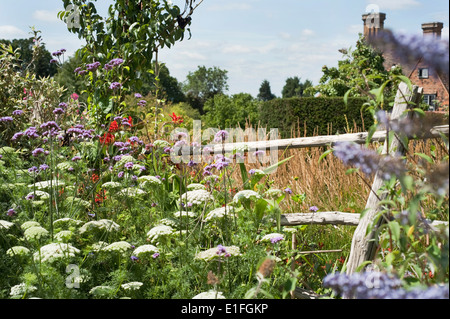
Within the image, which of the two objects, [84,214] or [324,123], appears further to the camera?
[324,123]

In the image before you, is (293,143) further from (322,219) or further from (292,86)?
(292,86)

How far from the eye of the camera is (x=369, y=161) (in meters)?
1.60

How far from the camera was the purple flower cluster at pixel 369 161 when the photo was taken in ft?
5.17

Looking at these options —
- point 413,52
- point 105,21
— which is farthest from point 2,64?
point 413,52

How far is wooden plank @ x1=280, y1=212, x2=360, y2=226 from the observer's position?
3.33 metres

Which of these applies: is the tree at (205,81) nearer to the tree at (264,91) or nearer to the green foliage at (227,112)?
the tree at (264,91)

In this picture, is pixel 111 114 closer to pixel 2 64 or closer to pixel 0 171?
pixel 0 171

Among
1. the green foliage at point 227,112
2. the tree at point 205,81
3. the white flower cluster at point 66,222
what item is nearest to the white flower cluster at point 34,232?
the white flower cluster at point 66,222

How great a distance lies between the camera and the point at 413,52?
1.49 meters

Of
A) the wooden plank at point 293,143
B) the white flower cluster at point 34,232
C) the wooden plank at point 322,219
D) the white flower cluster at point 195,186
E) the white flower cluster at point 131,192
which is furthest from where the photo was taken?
the wooden plank at point 293,143

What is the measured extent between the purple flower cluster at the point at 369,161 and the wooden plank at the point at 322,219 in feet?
5.68

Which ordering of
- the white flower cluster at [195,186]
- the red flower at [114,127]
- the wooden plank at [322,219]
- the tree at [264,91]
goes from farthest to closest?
the tree at [264,91]
the red flower at [114,127]
the white flower cluster at [195,186]
the wooden plank at [322,219]

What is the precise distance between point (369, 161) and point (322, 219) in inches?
75.1
